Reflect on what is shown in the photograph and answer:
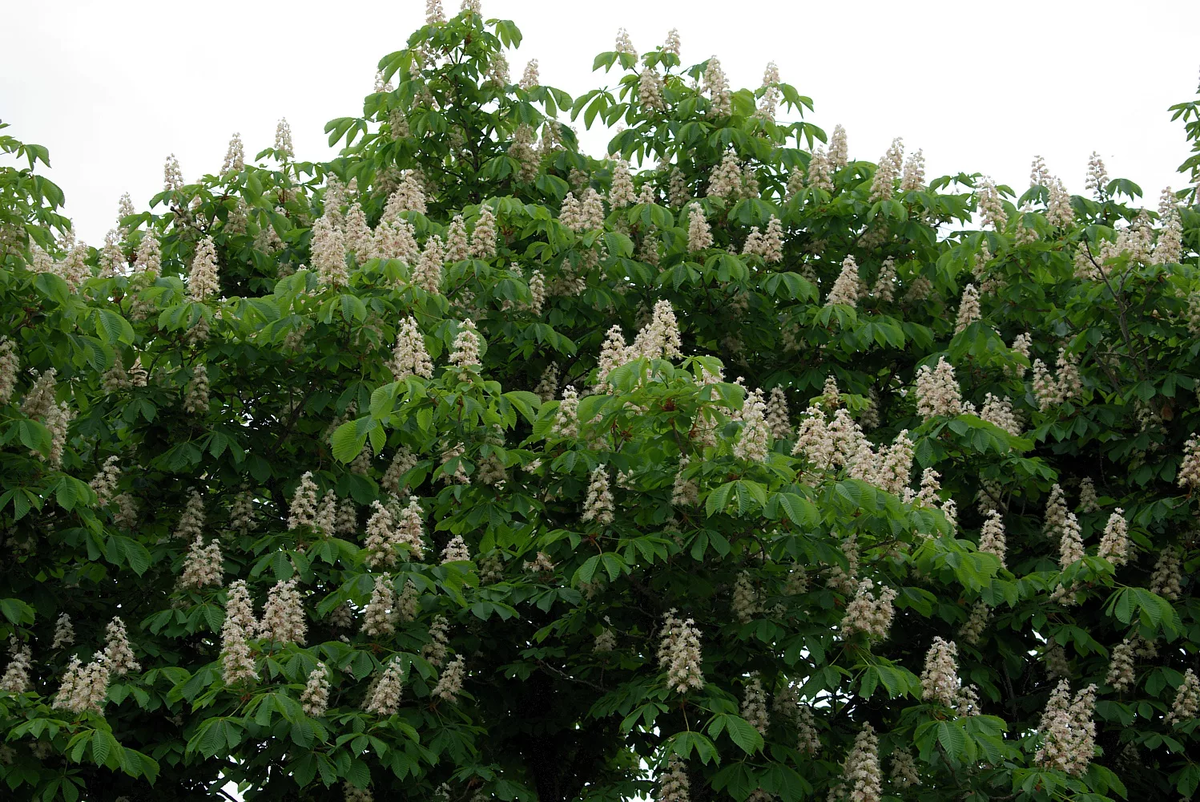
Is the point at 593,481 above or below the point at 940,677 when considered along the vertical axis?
above

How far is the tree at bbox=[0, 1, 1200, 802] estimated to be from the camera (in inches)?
300

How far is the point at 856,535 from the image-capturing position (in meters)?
8.18

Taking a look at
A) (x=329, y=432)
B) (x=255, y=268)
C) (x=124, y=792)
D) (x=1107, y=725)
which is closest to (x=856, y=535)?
(x=1107, y=725)

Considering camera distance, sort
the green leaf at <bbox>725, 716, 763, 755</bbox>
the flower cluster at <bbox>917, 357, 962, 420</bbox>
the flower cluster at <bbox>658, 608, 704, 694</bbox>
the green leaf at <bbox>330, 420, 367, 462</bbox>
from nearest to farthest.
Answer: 1. the green leaf at <bbox>725, 716, 763, 755</bbox>
2. the flower cluster at <bbox>658, 608, 704, 694</bbox>
3. the green leaf at <bbox>330, 420, 367, 462</bbox>
4. the flower cluster at <bbox>917, 357, 962, 420</bbox>

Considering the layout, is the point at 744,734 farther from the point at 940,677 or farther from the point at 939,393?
the point at 939,393

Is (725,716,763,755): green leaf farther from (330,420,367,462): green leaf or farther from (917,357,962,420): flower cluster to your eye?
(917,357,962,420): flower cluster

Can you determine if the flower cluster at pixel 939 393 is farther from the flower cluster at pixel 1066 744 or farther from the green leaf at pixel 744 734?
the green leaf at pixel 744 734

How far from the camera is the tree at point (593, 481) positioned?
7.62m

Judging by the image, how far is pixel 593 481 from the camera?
7.64m

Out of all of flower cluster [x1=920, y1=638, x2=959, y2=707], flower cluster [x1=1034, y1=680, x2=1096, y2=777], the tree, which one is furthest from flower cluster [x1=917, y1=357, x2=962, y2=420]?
flower cluster [x1=1034, y1=680, x2=1096, y2=777]

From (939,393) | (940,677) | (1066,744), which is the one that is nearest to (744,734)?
(940,677)

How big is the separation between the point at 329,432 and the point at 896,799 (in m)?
4.11

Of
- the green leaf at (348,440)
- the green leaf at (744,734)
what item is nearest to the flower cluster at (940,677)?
the green leaf at (744,734)

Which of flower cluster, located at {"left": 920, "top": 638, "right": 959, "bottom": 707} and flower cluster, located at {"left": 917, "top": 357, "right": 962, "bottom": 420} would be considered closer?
flower cluster, located at {"left": 920, "top": 638, "right": 959, "bottom": 707}
